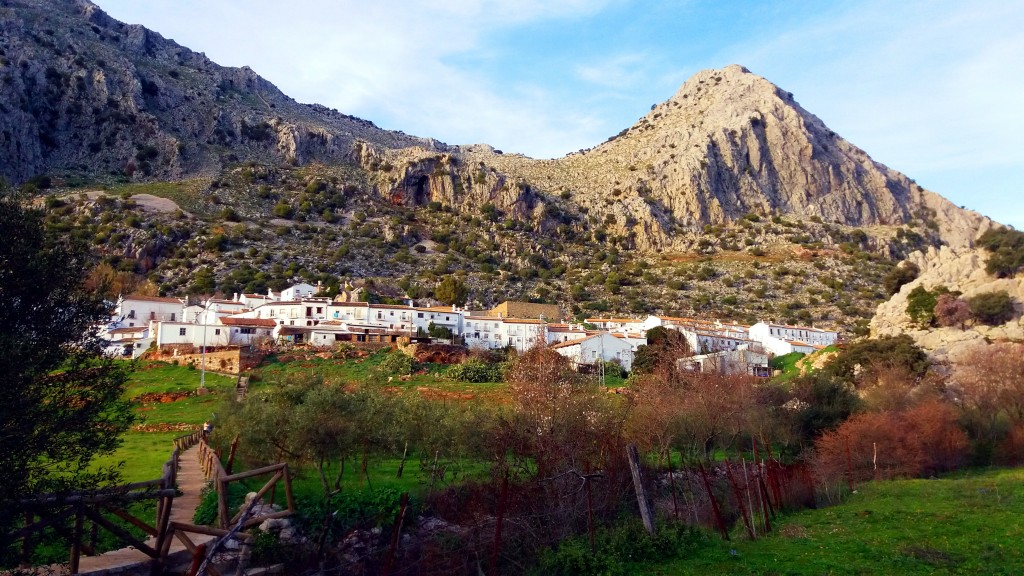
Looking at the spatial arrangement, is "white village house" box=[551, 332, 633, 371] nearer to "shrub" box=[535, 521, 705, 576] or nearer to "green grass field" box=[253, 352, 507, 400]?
"green grass field" box=[253, 352, 507, 400]

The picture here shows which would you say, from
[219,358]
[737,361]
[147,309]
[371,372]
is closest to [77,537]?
[371,372]

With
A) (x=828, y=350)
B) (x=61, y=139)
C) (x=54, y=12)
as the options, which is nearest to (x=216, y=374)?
(x=828, y=350)

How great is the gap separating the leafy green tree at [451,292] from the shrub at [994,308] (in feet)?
181

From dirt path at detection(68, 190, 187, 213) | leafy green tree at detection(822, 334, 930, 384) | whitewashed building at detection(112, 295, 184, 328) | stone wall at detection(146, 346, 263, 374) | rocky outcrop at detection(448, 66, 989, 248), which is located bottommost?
stone wall at detection(146, 346, 263, 374)

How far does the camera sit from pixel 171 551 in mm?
13398

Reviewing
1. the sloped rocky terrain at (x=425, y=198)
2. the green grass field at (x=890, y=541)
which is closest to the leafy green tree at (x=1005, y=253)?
the sloped rocky terrain at (x=425, y=198)

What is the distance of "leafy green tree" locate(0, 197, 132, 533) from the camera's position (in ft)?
35.8

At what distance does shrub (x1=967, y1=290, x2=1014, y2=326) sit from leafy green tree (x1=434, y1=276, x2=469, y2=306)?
5526 cm

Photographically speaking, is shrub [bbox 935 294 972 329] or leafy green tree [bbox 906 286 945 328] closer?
shrub [bbox 935 294 972 329]

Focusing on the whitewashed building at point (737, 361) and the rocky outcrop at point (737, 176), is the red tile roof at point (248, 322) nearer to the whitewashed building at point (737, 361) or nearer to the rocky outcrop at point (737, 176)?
the whitewashed building at point (737, 361)

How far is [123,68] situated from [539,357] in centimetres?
13003

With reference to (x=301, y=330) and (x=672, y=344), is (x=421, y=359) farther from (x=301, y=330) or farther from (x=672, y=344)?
(x=672, y=344)

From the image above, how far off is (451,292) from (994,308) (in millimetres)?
57179

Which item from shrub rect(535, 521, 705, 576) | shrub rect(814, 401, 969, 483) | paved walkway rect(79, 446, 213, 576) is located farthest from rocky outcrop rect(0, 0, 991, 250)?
shrub rect(535, 521, 705, 576)
